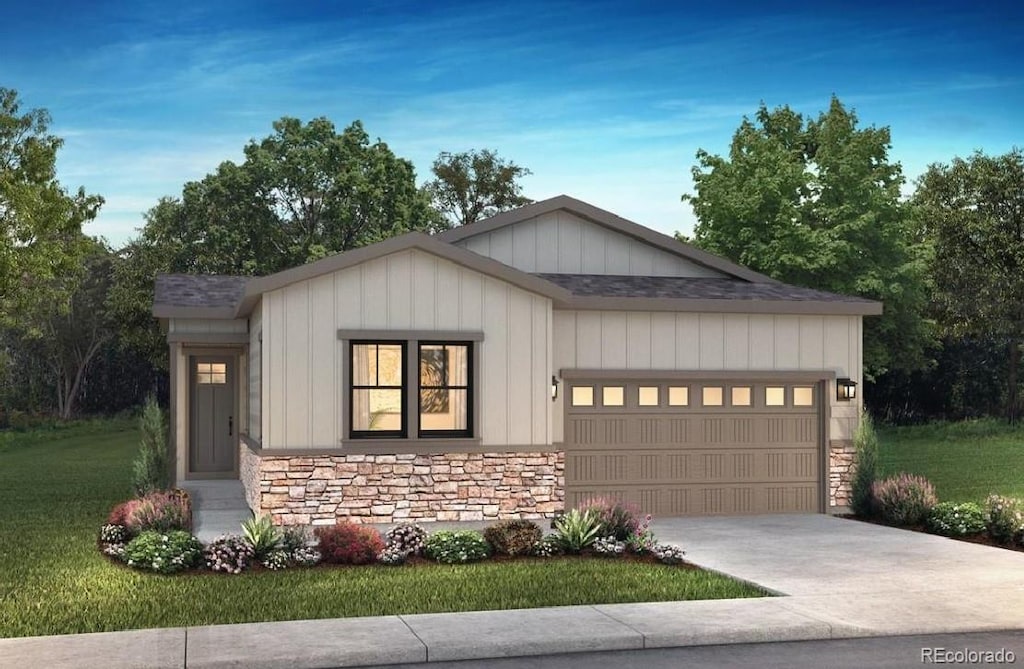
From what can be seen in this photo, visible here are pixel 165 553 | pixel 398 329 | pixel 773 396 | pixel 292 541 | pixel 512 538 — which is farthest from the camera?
pixel 773 396

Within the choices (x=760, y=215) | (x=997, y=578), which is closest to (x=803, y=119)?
(x=760, y=215)

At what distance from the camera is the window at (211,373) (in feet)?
76.9

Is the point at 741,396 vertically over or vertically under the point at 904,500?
over

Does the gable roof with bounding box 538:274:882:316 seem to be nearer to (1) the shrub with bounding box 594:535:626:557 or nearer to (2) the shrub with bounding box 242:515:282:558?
(1) the shrub with bounding box 594:535:626:557

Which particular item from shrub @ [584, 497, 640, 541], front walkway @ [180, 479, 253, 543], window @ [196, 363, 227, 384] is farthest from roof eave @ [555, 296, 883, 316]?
window @ [196, 363, 227, 384]

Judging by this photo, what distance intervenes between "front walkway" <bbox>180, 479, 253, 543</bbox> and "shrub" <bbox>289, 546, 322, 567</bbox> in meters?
2.42

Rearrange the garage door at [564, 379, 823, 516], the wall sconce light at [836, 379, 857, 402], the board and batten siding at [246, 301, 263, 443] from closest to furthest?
1. the board and batten siding at [246, 301, 263, 443]
2. the garage door at [564, 379, 823, 516]
3. the wall sconce light at [836, 379, 857, 402]

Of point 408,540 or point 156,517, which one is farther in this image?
point 156,517

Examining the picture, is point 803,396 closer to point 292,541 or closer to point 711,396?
point 711,396

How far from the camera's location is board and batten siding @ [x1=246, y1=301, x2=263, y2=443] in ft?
59.1

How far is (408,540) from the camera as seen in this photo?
45.9ft

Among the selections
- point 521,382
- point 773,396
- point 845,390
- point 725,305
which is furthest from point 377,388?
point 845,390

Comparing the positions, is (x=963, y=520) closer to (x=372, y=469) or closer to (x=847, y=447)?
(x=847, y=447)

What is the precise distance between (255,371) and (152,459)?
2.14 meters
